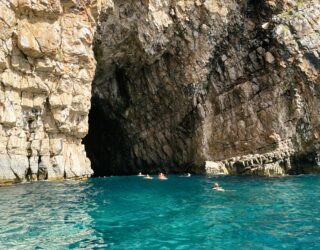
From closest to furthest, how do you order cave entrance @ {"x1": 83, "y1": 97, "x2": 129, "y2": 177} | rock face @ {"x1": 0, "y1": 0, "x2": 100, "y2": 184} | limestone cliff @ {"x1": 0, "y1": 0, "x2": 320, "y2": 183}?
rock face @ {"x1": 0, "y1": 0, "x2": 100, "y2": 184}
limestone cliff @ {"x1": 0, "y1": 0, "x2": 320, "y2": 183}
cave entrance @ {"x1": 83, "y1": 97, "x2": 129, "y2": 177}

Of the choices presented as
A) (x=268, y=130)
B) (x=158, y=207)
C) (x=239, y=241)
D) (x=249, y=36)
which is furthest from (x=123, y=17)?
(x=239, y=241)

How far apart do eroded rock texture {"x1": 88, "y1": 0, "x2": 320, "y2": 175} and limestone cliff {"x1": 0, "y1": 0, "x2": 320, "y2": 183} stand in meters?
0.12

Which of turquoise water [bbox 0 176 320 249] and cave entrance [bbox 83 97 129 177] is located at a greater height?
cave entrance [bbox 83 97 129 177]

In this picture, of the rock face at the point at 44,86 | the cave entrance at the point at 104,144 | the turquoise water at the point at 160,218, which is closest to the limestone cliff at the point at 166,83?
the rock face at the point at 44,86

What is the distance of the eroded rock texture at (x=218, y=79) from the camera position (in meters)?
44.8

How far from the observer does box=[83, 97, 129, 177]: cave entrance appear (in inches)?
2272

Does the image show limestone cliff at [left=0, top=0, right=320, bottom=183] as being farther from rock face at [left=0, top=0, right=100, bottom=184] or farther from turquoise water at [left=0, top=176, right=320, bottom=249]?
turquoise water at [left=0, top=176, right=320, bottom=249]

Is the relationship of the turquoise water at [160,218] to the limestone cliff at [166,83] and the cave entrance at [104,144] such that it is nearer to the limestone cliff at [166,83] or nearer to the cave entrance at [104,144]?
the limestone cliff at [166,83]

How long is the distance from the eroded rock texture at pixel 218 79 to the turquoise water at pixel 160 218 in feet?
41.6

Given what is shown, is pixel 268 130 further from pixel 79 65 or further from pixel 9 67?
pixel 9 67

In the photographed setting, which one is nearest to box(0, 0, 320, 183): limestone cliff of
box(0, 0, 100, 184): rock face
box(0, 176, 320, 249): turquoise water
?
box(0, 0, 100, 184): rock face

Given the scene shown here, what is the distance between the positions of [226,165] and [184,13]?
1891 cm

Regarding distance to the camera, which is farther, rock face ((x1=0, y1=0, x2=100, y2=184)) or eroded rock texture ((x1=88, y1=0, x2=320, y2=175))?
eroded rock texture ((x1=88, y1=0, x2=320, y2=175))

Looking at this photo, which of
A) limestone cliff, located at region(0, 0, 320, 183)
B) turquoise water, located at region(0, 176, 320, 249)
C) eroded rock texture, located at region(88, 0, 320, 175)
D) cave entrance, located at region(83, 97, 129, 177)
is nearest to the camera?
turquoise water, located at region(0, 176, 320, 249)
